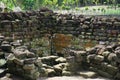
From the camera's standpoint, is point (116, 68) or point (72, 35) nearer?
point (116, 68)

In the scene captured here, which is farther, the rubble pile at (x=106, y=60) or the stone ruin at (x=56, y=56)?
the rubble pile at (x=106, y=60)

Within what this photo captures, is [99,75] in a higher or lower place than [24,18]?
lower

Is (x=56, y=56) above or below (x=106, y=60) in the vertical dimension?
below

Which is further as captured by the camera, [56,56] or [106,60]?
[56,56]

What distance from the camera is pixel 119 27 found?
37.6 ft

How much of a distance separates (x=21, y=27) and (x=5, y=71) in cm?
500

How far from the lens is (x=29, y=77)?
22.4 ft

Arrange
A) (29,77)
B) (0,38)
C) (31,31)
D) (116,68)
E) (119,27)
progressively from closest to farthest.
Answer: (29,77) < (116,68) < (0,38) < (119,27) < (31,31)

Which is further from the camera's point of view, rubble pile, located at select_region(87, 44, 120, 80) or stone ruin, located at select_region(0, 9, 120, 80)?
rubble pile, located at select_region(87, 44, 120, 80)

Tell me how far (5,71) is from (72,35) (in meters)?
5.85

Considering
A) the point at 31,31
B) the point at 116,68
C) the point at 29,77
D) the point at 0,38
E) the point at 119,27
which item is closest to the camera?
the point at 29,77

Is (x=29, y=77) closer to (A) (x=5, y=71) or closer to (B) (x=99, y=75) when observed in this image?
(A) (x=5, y=71)

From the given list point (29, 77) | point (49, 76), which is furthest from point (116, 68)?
point (29, 77)

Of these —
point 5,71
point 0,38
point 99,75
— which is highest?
point 0,38
